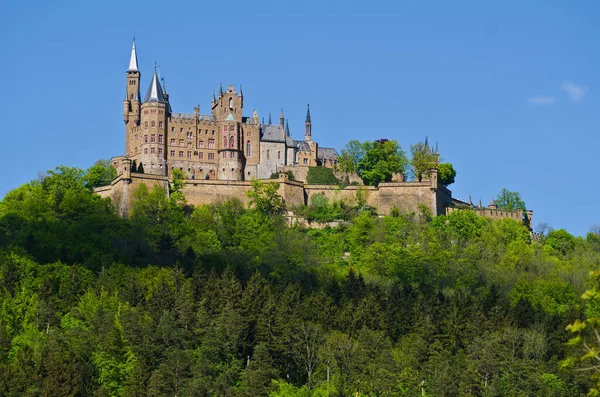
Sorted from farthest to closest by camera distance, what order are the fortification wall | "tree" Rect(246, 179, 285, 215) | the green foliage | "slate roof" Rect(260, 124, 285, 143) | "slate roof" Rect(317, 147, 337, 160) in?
"slate roof" Rect(317, 147, 337, 160) → "slate roof" Rect(260, 124, 285, 143) → the green foliage → the fortification wall → "tree" Rect(246, 179, 285, 215)

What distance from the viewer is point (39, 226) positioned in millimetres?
74812

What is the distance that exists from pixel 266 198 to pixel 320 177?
22.8ft

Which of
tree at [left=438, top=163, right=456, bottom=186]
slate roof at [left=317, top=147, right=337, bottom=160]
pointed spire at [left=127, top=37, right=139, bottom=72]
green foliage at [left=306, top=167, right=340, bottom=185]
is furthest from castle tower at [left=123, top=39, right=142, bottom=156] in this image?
tree at [left=438, top=163, right=456, bottom=186]

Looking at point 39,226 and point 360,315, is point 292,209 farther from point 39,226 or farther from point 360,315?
point 360,315

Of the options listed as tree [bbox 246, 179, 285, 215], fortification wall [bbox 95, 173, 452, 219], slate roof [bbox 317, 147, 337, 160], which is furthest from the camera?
slate roof [bbox 317, 147, 337, 160]

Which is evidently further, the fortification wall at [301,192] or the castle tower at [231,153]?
the castle tower at [231,153]

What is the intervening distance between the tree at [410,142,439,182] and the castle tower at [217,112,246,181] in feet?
45.6

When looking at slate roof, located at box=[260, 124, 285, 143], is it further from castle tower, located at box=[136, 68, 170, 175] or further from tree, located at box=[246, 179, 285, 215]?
castle tower, located at box=[136, 68, 170, 175]

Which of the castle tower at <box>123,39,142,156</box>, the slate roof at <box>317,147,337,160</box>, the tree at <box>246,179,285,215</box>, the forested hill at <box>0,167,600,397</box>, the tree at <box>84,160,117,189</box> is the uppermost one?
the castle tower at <box>123,39,142,156</box>

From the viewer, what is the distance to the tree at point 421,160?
90062 mm

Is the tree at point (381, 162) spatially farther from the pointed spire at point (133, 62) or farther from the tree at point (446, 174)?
the pointed spire at point (133, 62)

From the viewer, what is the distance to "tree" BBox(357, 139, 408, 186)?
88.5 metres

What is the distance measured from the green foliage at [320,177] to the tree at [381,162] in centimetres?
242

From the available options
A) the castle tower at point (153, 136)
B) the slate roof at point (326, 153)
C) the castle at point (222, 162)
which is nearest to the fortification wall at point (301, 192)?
the castle at point (222, 162)
